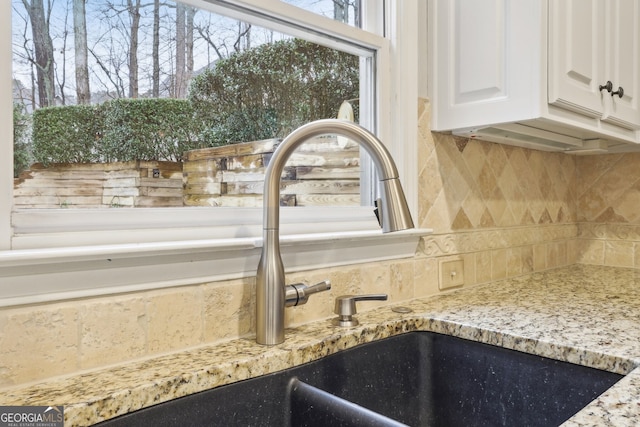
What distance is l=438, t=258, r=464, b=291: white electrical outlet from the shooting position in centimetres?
133

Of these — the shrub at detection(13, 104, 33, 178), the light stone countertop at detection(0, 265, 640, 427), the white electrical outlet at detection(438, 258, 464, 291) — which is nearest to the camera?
the light stone countertop at detection(0, 265, 640, 427)

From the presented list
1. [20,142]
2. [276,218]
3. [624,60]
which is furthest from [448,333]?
[624,60]

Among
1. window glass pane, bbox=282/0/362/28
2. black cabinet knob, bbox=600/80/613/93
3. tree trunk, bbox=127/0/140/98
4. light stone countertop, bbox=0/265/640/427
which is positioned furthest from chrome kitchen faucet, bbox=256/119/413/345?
black cabinet knob, bbox=600/80/613/93

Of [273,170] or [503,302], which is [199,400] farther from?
[503,302]

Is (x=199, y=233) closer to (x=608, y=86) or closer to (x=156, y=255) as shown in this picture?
(x=156, y=255)

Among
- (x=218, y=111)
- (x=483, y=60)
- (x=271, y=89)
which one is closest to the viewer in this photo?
(x=218, y=111)

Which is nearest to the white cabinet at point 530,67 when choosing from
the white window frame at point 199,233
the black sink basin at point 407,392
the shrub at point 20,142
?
the white window frame at point 199,233

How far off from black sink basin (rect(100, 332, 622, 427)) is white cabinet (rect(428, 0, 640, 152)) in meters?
0.60

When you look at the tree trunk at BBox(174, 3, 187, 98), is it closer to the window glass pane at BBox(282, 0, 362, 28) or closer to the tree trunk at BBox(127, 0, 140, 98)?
the tree trunk at BBox(127, 0, 140, 98)

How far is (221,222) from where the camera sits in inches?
36.7

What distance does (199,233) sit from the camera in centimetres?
89

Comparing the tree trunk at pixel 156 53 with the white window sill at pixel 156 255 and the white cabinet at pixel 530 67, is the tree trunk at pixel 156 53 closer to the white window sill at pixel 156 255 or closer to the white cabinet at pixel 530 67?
the white window sill at pixel 156 255

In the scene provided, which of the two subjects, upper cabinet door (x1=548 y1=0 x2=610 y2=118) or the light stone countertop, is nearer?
the light stone countertop

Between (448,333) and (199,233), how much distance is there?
582mm
